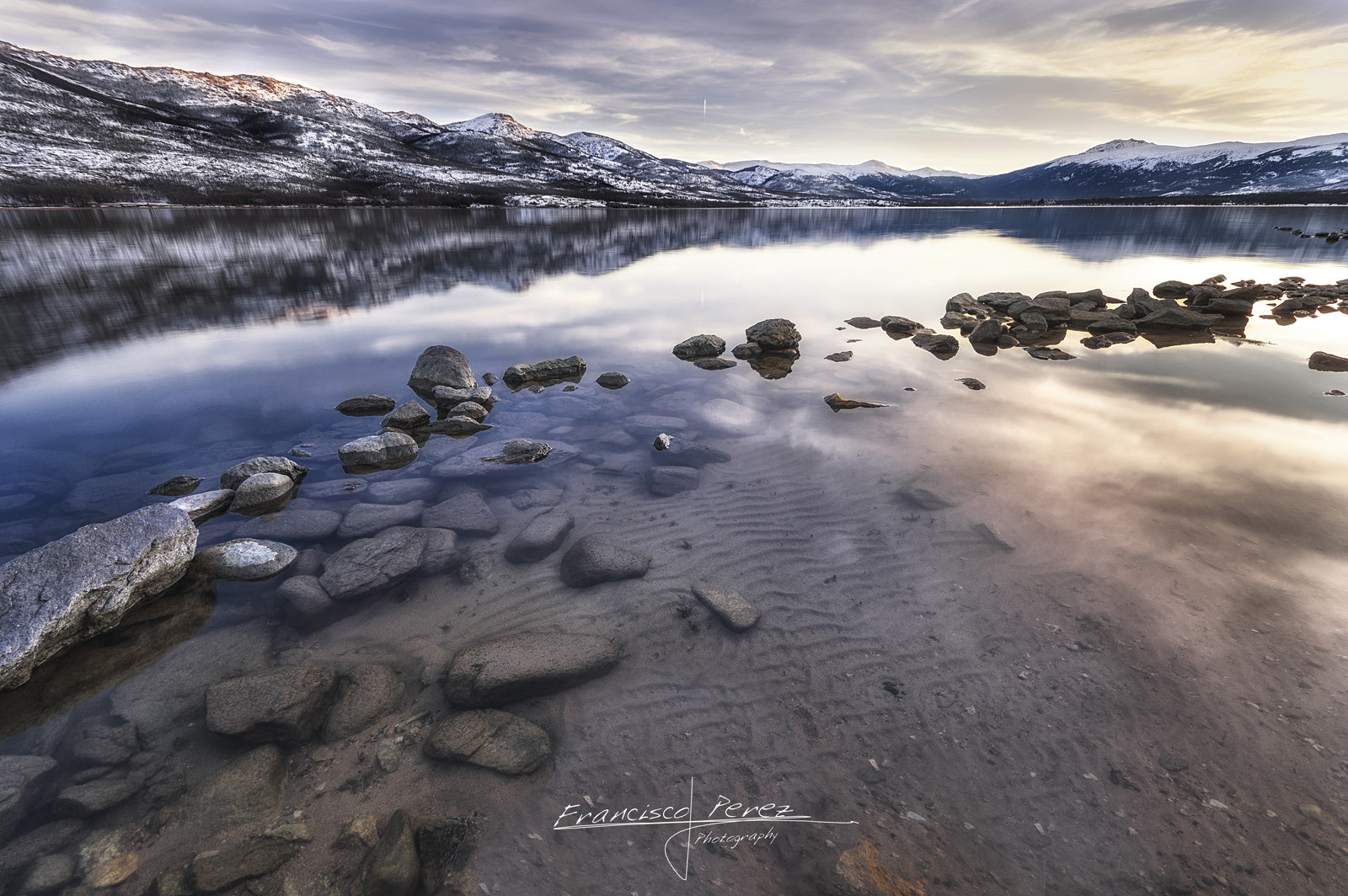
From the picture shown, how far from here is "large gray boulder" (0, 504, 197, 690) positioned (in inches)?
191

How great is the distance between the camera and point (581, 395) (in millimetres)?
12961

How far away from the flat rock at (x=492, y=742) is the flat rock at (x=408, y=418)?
775cm

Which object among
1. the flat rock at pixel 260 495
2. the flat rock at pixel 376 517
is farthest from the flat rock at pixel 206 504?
the flat rock at pixel 376 517

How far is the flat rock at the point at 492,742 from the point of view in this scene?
14.1 ft

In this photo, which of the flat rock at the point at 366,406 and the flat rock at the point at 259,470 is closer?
the flat rock at the point at 259,470

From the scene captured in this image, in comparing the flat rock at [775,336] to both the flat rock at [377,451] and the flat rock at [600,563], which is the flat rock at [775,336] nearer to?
the flat rock at [377,451]

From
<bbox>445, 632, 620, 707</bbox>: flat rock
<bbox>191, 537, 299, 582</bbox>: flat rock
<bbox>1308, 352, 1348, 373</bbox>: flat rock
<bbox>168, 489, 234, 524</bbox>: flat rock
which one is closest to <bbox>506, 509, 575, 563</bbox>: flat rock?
<bbox>445, 632, 620, 707</bbox>: flat rock

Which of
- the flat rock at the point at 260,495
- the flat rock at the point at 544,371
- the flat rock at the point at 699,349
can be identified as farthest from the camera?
the flat rock at the point at 699,349

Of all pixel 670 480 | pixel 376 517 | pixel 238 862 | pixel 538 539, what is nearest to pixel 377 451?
pixel 376 517

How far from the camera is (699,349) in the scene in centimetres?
1628

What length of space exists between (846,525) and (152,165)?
162 m

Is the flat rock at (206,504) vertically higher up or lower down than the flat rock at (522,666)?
higher up

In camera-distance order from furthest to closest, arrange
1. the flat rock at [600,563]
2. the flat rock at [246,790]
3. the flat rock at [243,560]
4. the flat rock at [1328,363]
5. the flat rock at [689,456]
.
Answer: the flat rock at [1328,363], the flat rock at [689,456], the flat rock at [600,563], the flat rock at [243,560], the flat rock at [246,790]

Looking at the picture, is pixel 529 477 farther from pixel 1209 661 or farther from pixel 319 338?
pixel 319 338
